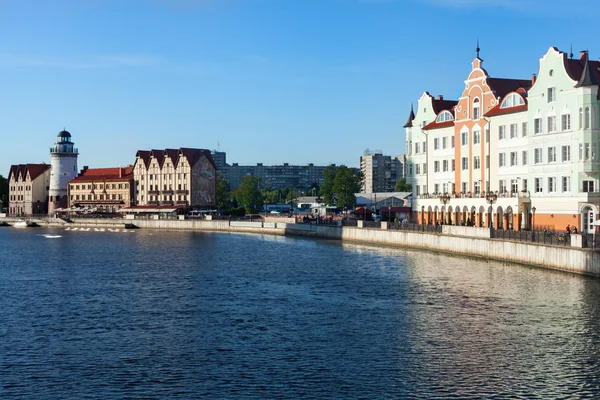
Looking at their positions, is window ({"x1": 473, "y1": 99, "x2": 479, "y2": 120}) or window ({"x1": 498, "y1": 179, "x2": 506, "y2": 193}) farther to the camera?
window ({"x1": 473, "y1": 99, "x2": 479, "y2": 120})

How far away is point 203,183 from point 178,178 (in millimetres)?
6113

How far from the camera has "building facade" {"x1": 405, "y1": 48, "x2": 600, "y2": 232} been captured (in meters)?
72.8

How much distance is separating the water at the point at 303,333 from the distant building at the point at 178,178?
108 m

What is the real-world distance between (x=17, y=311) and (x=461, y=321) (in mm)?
26670

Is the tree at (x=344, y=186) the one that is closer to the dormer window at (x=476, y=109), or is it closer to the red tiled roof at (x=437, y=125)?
the red tiled roof at (x=437, y=125)

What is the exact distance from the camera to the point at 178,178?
181875 mm

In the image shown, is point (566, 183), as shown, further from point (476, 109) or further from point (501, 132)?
point (476, 109)

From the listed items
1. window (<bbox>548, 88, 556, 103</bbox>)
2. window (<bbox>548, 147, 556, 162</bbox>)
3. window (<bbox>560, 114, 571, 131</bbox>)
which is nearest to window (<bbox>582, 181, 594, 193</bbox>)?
window (<bbox>548, 147, 556, 162</bbox>)

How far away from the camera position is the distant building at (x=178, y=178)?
590 ft

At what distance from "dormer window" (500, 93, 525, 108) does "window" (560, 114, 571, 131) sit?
1062 centimetres

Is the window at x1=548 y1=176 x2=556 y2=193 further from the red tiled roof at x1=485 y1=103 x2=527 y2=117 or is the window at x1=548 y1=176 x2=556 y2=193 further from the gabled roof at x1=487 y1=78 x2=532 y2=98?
the gabled roof at x1=487 y1=78 x2=532 y2=98

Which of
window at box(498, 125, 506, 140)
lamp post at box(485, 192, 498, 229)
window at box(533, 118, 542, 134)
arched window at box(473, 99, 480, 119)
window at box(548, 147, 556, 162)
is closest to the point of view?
window at box(548, 147, 556, 162)

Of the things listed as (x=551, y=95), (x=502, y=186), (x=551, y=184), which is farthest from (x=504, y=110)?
(x=551, y=184)

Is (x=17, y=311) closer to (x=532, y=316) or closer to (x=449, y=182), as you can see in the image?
(x=532, y=316)
